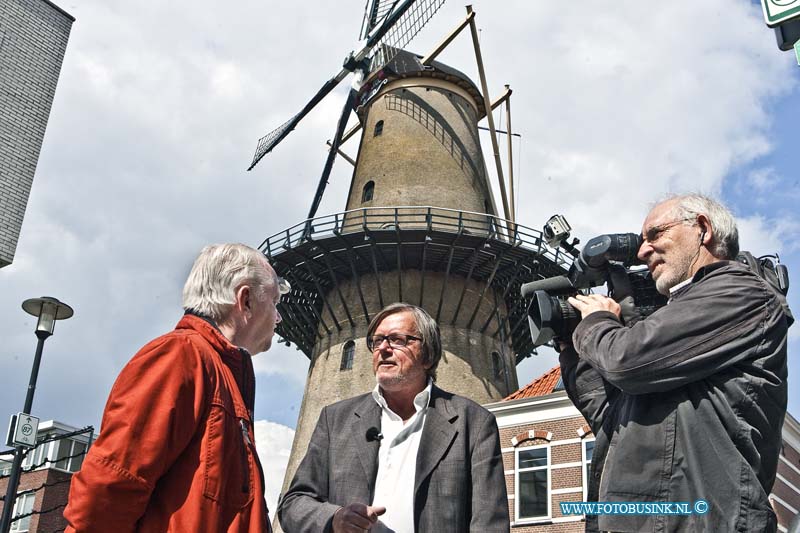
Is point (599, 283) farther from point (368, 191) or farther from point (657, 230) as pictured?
point (368, 191)

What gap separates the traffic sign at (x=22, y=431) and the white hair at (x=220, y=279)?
19.5 ft

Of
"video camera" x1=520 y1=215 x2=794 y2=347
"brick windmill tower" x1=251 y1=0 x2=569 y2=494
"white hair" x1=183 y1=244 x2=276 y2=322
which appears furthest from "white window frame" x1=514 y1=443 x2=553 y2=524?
"white hair" x1=183 y1=244 x2=276 y2=322

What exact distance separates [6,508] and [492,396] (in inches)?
437

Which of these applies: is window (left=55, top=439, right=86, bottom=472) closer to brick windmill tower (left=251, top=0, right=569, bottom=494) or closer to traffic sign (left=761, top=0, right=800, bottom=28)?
brick windmill tower (left=251, top=0, right=569, bottom=494)

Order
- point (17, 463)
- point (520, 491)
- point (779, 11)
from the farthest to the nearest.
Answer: point (520, 491)
point (17, 463)
point (779, 11)

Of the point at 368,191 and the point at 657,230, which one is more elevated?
the point at 368,191

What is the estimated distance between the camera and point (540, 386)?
15.6 meters

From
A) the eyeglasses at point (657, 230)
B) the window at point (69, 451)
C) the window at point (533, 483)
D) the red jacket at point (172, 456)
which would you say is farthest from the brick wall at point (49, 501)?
the eyeglasses at point (657, 230)

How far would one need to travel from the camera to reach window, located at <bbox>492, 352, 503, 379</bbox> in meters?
17.1

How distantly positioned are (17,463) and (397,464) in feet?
19.5

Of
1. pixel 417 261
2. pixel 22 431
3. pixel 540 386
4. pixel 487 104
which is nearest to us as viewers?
pixel 22 431

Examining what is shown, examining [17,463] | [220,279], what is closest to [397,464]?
[220,279]

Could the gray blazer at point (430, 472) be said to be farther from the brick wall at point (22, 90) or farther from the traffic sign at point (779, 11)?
the brick wall at point (22, 90)

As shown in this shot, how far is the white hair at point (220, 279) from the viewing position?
2.50 m
